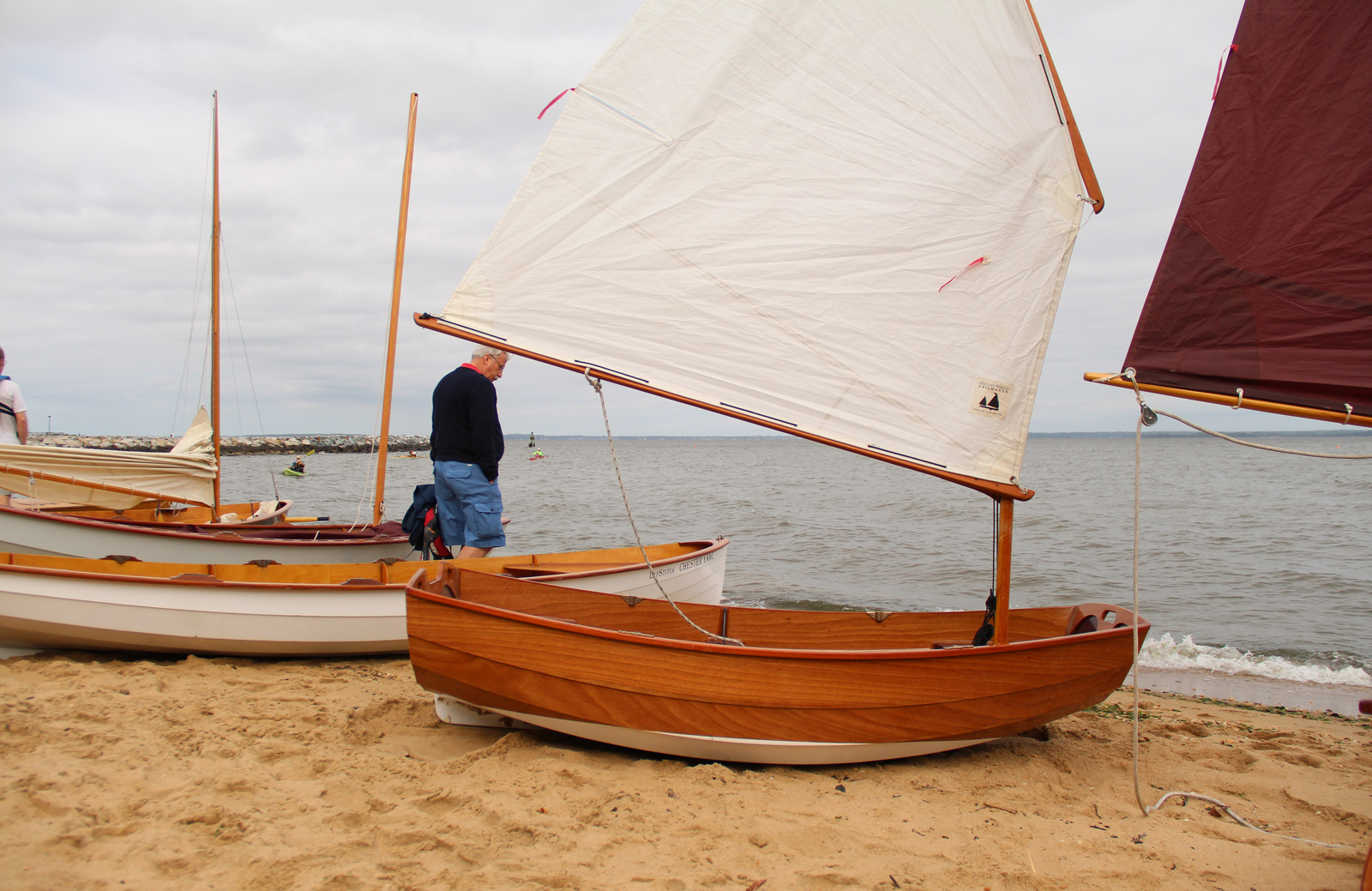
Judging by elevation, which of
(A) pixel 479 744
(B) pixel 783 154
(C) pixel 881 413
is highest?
(B) pixel 783 154

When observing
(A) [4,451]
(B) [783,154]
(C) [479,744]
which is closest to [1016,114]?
(B) [783,154]

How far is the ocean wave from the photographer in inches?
293

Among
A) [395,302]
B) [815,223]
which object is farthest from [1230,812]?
[395,302]

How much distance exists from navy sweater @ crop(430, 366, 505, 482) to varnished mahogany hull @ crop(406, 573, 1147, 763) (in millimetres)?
1808

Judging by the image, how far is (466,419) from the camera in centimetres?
547

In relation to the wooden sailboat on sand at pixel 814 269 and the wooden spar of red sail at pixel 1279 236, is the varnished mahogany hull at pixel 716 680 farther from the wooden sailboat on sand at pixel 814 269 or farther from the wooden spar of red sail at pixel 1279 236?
the wooden spar of red sail at pixel 1279 236

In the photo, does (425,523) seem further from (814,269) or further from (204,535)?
(814,269)

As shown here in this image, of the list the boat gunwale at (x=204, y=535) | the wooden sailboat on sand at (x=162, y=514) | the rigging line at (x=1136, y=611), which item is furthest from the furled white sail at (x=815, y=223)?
the wooden sailboat on sand at (x=162, y=514)

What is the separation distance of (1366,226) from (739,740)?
11.4 ft

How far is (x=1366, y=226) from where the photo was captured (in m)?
3.03

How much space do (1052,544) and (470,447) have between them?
13293mm

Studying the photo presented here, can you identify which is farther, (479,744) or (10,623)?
(10,623)

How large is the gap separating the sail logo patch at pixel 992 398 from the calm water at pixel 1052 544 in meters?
5.81

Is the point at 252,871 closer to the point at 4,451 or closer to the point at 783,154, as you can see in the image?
the point at 783,154
